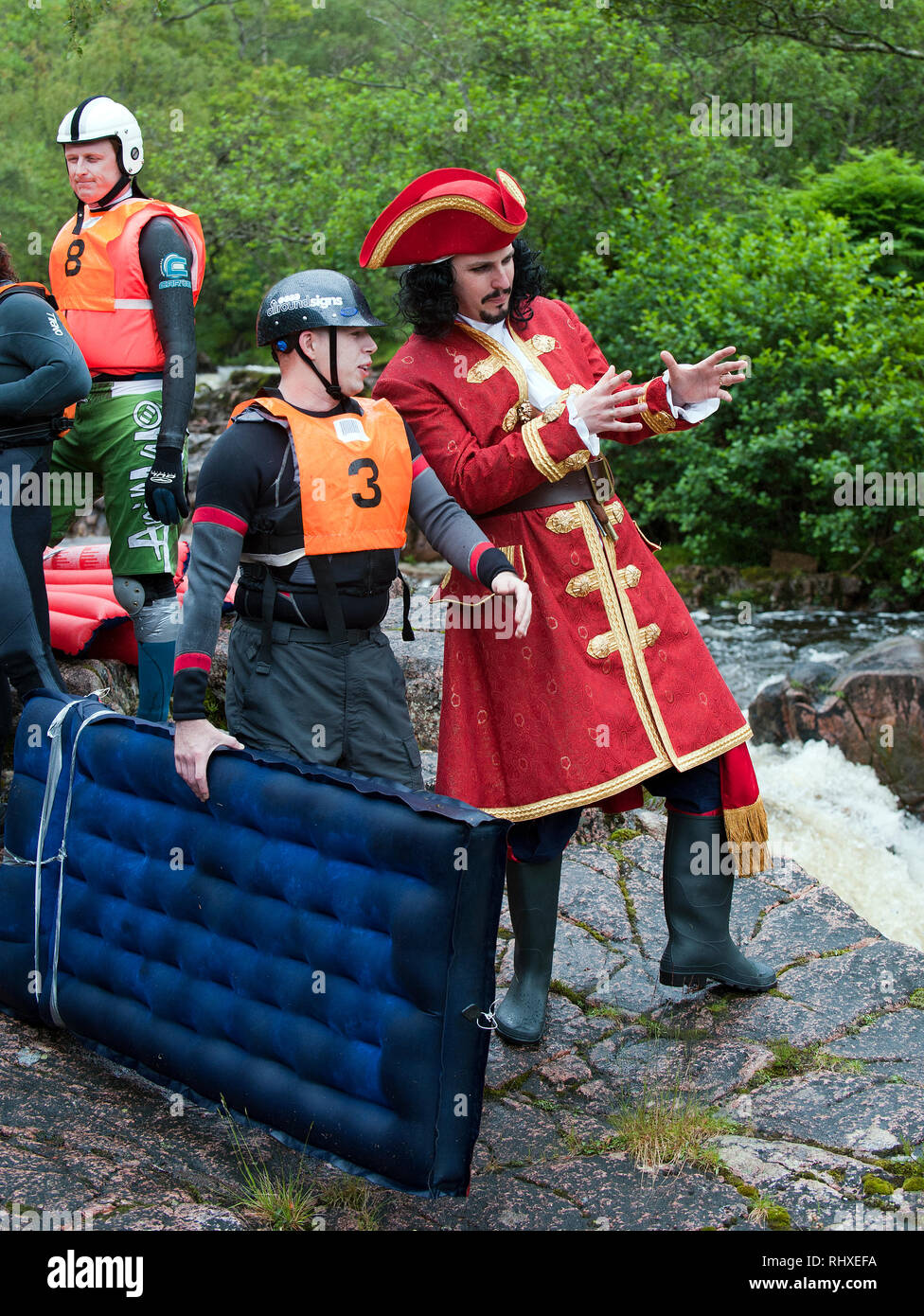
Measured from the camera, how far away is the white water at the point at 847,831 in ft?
20.7

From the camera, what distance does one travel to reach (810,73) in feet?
62.1

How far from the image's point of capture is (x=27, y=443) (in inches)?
150

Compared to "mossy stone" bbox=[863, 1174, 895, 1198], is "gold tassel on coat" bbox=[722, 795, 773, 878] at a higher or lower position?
higher

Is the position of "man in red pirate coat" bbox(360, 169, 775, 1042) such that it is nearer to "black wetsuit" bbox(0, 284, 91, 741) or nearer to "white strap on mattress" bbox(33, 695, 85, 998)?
"white strap on mattress" bbox(33, 695, 85, 998)

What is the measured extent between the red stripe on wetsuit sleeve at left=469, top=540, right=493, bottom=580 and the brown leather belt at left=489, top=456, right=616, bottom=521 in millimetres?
313

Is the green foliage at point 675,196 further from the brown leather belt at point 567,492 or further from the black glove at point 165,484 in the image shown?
the brown leather belt at point 567,492

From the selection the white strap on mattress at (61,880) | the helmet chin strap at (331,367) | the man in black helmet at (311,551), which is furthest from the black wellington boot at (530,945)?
the helmet chin strap at (331,367)

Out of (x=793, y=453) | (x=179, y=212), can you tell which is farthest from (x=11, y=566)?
(x=793, y=453)

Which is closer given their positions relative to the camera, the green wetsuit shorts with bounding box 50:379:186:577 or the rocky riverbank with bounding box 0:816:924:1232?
the rocky riverbank with bounding box 0:816:924:1232

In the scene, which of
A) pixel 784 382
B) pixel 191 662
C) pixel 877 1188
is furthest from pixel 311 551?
pixel 784 382

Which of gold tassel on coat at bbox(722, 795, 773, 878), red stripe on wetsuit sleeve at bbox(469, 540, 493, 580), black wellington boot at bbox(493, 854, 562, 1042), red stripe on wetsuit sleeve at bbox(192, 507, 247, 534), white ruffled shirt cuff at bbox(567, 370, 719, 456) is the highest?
white ruffled shirt cuff at bbox(567, 370, 719, 456)

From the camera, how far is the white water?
631 cm
